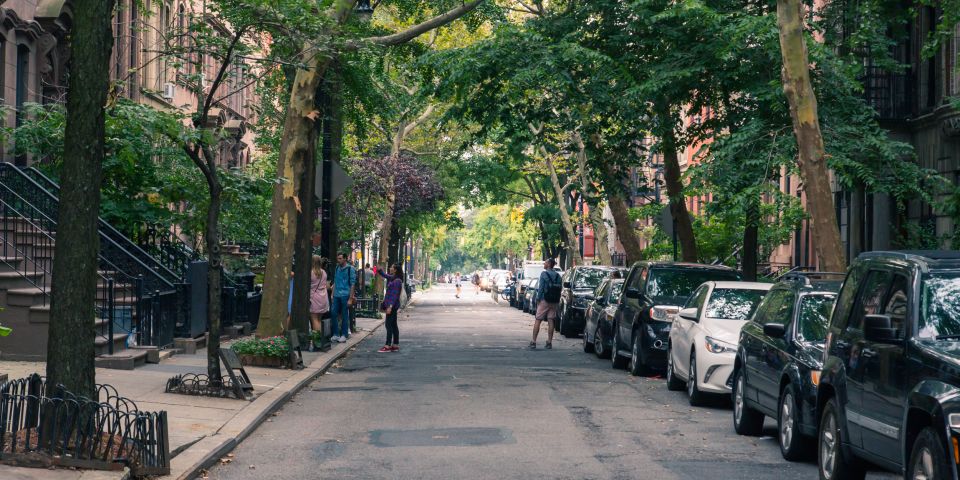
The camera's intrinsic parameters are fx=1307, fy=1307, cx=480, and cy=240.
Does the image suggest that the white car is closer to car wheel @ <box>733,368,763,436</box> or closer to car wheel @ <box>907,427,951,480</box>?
car wheel @ <box>733,368,763,436</box>

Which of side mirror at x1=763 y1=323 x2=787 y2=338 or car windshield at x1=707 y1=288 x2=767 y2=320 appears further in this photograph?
car windshield at x1=707 y1=288 x2=767 y2=320

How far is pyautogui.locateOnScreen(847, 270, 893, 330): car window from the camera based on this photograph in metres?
9.01

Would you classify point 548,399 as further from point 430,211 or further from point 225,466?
point 430,211

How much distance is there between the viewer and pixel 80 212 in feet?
31.4

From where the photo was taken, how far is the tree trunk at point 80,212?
31.4 feet

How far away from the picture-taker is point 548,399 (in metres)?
16.5

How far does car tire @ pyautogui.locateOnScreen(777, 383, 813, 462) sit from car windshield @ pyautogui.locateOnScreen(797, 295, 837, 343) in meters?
0.60

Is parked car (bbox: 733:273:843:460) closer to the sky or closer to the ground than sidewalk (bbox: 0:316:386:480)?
closer to the sky

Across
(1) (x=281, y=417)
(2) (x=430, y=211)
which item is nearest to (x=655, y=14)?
(1) (x=281, y=417)

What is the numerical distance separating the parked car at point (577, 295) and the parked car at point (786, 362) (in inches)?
739

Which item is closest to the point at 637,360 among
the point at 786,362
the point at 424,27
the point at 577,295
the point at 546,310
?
the point at 546,310

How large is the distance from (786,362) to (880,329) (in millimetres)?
3691

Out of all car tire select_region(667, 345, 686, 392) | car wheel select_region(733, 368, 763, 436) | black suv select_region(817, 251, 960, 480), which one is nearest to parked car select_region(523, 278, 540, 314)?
car tire select_region(667, 345, 686, 392)

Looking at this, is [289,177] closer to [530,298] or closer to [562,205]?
[530,298]
